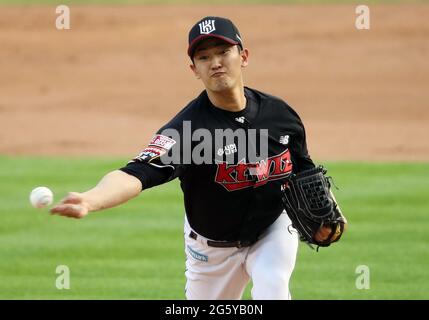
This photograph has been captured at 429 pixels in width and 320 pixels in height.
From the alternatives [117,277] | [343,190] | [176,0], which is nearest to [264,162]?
[117,277]

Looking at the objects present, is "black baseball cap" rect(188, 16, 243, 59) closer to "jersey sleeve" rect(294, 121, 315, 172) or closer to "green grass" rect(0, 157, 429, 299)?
"jersey sleeve" rect(294, 121, 315, 172)

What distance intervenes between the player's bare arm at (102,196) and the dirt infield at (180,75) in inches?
422

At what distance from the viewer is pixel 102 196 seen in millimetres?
5105

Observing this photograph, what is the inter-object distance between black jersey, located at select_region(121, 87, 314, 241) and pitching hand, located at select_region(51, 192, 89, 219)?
3.63ft

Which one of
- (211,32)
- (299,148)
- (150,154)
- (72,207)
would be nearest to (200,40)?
(211,32)

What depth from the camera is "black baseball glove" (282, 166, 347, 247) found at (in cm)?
596

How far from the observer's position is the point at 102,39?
23.5 meters

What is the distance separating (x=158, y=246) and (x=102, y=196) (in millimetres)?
5385

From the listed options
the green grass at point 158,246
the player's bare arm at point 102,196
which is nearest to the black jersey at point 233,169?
the player's bare arm at point 102,196

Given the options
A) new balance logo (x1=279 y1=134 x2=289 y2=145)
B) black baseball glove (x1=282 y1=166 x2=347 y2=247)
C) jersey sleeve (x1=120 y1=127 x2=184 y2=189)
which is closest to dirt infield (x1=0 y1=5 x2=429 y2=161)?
new balance logo (x1=279 y1=134 x2=289 y2=145)

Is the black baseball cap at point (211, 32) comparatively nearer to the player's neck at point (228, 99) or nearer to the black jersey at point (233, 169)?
the player's neck at point (228, 99)
